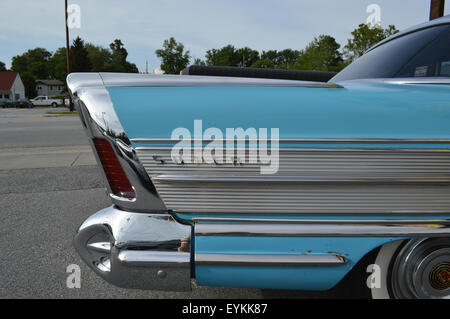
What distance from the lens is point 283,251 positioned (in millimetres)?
1156

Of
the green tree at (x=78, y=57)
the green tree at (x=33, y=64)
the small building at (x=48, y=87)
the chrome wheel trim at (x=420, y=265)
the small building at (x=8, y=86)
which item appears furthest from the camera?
the green tree at (x=33, y=64)

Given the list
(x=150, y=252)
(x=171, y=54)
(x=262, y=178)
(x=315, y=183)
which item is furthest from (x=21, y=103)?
(x=315, y=183)

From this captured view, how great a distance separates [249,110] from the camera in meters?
1.13

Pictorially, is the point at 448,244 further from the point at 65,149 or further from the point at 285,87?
the point at 65,149

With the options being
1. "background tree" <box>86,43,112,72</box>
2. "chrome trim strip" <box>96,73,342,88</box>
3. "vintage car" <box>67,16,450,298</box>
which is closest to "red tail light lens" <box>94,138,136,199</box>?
"vintage car" <box>67,16,450,298</box>

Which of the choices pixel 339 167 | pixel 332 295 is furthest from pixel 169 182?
pixel 332 295

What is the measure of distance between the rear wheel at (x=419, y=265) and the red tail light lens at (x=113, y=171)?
106 centimetres

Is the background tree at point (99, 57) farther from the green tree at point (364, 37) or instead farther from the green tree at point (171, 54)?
the green tree at point (364, 37)

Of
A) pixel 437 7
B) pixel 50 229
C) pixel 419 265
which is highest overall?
pixel 437 7

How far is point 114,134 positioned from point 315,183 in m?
0.77

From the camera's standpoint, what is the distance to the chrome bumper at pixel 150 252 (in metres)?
1.14

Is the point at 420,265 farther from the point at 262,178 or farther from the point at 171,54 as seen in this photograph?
the point at 171,54

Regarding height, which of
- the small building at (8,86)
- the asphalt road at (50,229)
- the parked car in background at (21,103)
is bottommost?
the asphalt road at (50,229)

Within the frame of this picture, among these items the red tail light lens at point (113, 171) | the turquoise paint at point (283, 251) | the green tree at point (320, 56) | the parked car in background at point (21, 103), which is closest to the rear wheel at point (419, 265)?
the turquoise paint at point (283, 251)
